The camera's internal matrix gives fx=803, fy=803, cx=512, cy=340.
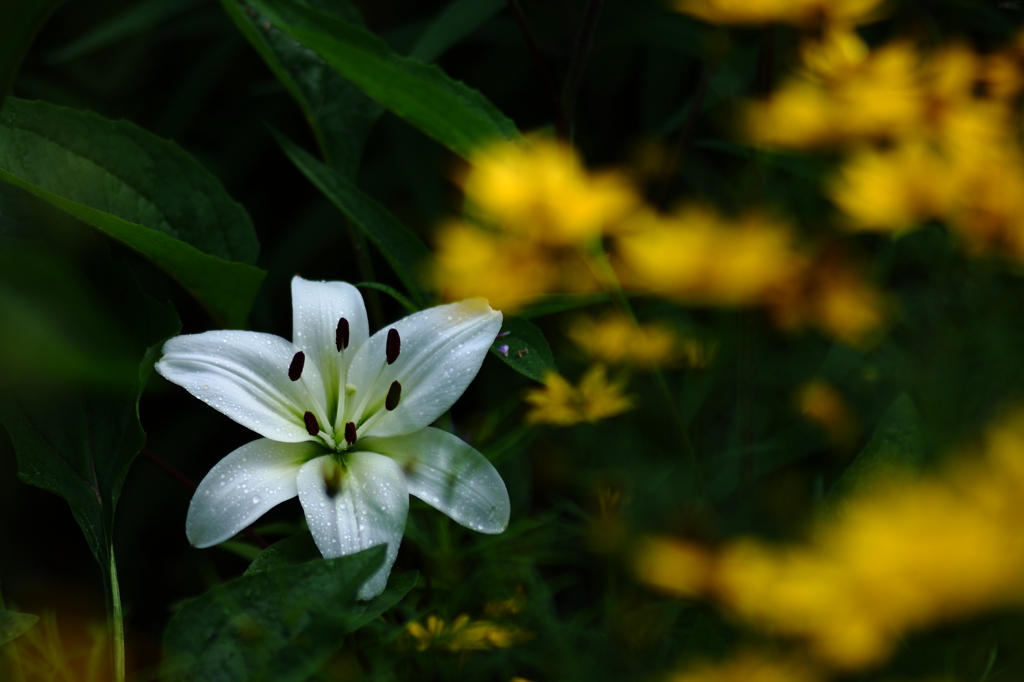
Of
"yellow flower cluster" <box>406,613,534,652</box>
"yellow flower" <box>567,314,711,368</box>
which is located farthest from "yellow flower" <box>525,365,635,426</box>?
"yellow flower cluster" <box>406,613,534,652</box>

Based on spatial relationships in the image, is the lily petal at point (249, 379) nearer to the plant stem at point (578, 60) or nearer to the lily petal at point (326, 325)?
the lily petal at point (326, 325)

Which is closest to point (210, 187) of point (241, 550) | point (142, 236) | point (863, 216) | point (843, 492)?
point (142, 236)

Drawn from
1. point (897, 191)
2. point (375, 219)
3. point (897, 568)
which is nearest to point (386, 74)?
point (375, 219)

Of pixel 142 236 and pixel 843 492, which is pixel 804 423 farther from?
pixel 142 236

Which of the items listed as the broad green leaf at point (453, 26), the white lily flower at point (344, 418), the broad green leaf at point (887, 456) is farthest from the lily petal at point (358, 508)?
the broad green leaf at point (453, 26)

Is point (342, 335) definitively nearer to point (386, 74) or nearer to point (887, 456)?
point (386, 74)

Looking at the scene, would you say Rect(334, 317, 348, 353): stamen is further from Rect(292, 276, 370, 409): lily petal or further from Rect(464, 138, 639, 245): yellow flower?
Rect(464, 138, 639, 245): yellow flower
